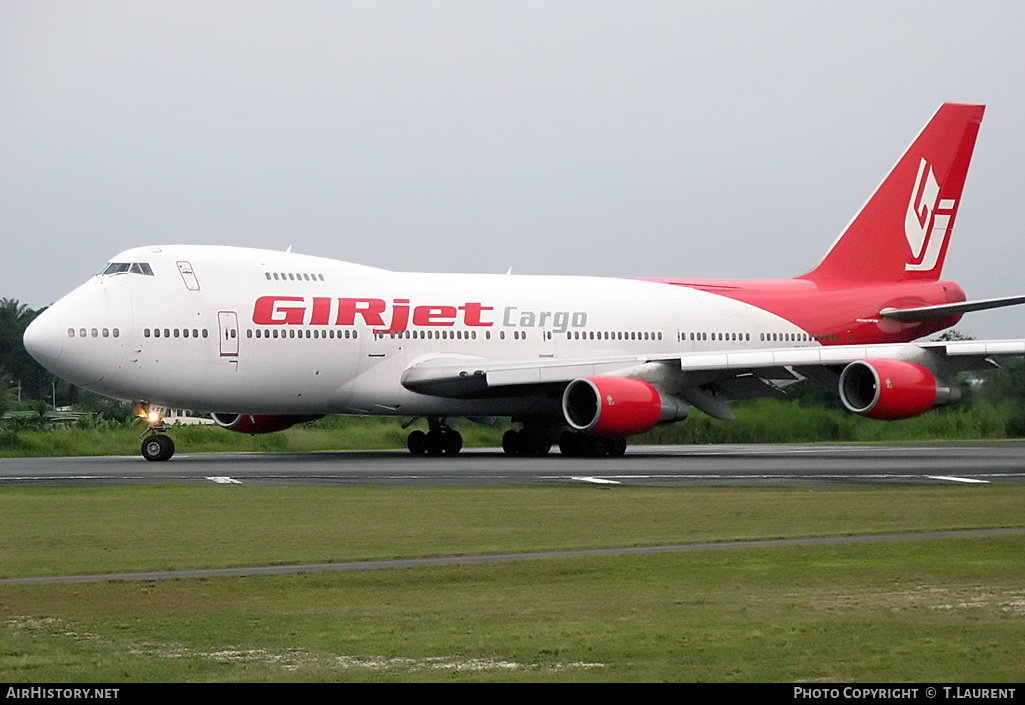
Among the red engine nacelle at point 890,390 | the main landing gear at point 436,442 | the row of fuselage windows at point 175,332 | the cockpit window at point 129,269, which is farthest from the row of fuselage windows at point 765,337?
the cockpit window at point 129,269

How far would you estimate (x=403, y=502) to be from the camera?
20859 mm

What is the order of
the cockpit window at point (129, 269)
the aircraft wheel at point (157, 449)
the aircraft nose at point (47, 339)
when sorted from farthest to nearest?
the cockpit window at point (129, 269), the aircraft wheel at point (157, 449), the aircraft nose at point (47, 339)

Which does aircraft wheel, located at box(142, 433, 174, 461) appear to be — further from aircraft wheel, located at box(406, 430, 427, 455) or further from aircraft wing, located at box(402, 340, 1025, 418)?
aircraft wheel, located at box(406, 430, 427, 455)

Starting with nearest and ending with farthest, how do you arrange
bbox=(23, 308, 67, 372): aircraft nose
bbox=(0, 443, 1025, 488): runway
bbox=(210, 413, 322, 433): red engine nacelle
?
bbox=(0, 443, 1025, 488): runway, bbox=(23, 308, 67, 372): aircraft nose, bbox=(210, 413, 322, 433): red engine nacelle

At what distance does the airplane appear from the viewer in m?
32.9

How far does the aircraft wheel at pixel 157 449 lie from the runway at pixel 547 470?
0.74 ft

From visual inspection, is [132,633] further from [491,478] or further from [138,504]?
[491,478]

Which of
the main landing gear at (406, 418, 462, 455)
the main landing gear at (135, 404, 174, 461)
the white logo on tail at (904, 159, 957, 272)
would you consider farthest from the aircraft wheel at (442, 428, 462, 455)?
the white logo on tail at (904, 159, 957, 272)

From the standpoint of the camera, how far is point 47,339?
31906 mm

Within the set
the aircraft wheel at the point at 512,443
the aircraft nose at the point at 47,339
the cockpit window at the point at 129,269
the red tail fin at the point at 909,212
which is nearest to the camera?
the aircraft nose at the point at 47,339

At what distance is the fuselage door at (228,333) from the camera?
110 feet

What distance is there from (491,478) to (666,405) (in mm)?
10809

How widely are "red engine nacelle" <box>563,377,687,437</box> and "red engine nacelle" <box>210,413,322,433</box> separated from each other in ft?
22.7

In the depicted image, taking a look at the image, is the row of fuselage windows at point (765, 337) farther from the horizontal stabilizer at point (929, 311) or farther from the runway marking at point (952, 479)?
the runway marking at point (952, 479)
